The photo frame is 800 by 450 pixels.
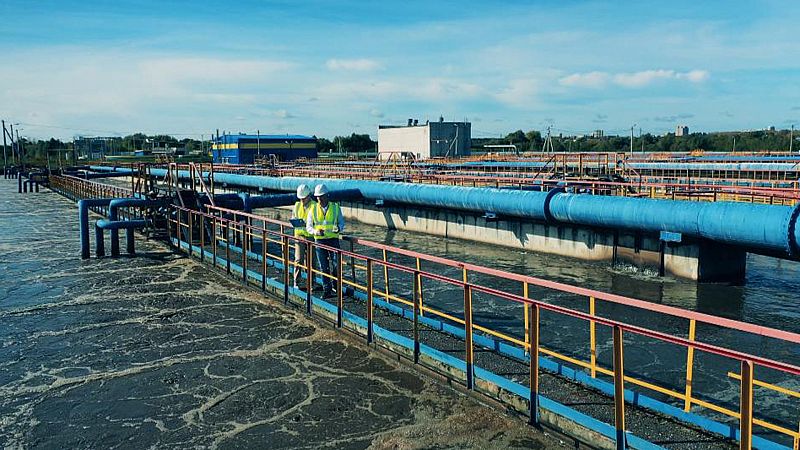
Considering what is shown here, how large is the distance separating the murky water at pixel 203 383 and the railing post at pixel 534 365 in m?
0.17

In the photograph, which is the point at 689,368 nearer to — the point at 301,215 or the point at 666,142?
the point at 301,215

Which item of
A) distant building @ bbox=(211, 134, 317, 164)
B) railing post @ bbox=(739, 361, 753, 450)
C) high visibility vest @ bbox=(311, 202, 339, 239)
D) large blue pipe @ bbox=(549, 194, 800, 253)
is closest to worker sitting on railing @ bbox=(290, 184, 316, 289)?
high visibility vest @ bbox=(311, 202, 339, 239)

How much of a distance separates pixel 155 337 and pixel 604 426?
21.3 ft

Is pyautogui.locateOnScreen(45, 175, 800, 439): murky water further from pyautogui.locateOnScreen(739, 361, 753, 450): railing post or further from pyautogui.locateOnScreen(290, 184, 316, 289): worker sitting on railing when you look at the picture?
pyautogui.locateOnScreen(290, 184, 316, 289): worker sitting on railing

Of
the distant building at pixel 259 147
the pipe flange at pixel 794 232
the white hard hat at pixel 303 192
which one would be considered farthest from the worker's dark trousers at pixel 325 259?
the distant building at pixel 259 147

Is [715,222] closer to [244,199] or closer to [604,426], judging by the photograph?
[604,426]

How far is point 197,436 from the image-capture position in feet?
20.3

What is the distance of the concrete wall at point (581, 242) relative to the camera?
14.5 metres

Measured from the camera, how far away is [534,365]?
227 inches

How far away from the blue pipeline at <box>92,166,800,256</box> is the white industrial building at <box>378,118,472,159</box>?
3807cm

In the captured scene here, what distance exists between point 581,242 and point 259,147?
5149cm

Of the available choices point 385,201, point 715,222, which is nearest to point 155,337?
point 715,222

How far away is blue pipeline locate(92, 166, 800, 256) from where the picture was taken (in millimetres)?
11734

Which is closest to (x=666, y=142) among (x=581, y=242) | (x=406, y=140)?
(x=406, y=140)
